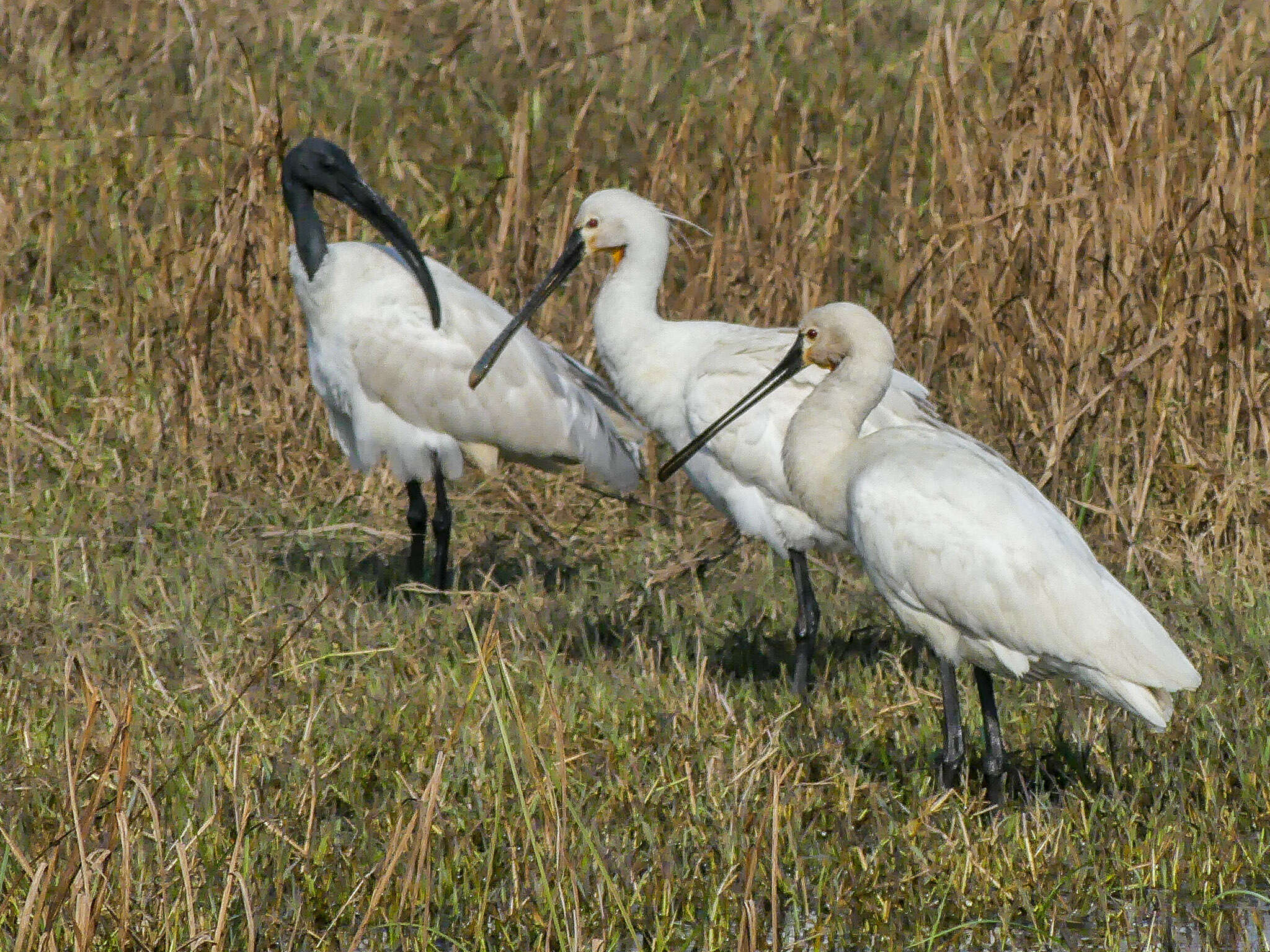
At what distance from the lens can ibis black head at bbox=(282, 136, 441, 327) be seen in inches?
258

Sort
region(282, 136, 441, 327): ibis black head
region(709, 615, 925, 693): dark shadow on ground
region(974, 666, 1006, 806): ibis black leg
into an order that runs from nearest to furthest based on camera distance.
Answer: region(974, 666, 1006, 806): ibis black leg
region(709, 615, 925, 693): dark shadow on ground
region(282, 136, 441, 327): ibis black head

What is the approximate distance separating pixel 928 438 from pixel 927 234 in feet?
12.1

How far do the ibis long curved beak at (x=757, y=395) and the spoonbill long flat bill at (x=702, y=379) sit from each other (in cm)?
35

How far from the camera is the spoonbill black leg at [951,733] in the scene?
4.29 meters

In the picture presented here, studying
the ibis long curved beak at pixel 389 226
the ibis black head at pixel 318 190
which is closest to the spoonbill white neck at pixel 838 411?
the ibis long curved beak at pixel 389 226

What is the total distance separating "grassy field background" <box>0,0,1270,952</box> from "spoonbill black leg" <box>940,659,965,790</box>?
2.5 inches

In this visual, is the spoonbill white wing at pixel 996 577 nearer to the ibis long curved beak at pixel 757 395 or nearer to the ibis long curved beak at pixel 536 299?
the ibis long curved beak at pixel 757 395

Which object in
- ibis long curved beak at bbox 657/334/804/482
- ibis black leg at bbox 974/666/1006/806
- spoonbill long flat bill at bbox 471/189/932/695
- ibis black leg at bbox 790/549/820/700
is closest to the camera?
ibis black leg at bbox 974/666/1006/806

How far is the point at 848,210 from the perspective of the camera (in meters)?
8.47

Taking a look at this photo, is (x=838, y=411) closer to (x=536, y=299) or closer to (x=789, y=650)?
(x=789, y=650)

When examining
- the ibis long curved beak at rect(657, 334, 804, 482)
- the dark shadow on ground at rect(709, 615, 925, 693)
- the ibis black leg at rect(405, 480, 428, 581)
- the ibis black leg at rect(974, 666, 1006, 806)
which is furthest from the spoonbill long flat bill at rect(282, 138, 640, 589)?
the ibis black leg at rect(974, 666, 1006, 806)

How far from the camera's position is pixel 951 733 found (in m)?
4.30

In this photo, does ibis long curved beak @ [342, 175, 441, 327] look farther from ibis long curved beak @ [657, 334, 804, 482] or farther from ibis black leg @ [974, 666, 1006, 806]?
ibis black leg @ [974, 666, 1006, 806]

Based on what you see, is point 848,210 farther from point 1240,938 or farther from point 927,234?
point 1240,938
